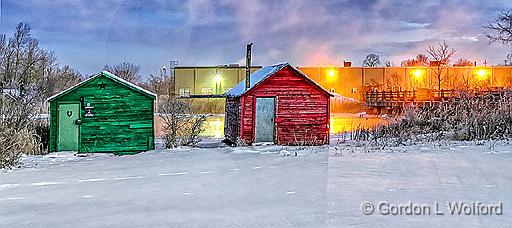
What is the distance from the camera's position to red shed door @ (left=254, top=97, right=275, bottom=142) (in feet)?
27.3

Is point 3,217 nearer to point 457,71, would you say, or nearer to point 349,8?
point 349,8

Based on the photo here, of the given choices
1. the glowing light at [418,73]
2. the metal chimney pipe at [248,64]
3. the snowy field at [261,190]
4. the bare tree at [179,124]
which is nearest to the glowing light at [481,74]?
the glowing light at [418,73]

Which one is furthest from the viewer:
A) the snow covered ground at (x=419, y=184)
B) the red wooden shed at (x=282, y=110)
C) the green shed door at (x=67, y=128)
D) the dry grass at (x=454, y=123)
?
the red wooden shed at (x=282, y=110)

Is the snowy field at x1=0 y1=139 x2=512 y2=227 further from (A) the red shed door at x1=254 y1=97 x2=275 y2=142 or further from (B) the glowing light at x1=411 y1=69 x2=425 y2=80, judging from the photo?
(B) the glowing light at x1=411 y1=69 x2=425 y2=80

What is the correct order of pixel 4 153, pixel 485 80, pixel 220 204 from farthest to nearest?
pixel 485 80, pixel 4 153, pixel 220 204

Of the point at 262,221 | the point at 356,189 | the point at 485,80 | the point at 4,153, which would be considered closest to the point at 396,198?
the point at 356,189

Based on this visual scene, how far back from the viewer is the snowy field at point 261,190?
250 cm

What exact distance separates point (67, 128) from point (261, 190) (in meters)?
5.11

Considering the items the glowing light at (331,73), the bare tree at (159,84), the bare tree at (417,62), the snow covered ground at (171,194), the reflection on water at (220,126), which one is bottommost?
the snow covered ground at (171,194)

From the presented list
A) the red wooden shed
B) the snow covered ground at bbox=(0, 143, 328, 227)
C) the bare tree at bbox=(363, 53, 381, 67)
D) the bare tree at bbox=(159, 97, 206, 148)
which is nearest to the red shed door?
the red wooden shed

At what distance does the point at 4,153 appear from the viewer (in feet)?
16.8

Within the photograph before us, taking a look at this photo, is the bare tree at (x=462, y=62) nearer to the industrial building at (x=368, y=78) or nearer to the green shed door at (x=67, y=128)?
the industrial building at (x=368, y=78)

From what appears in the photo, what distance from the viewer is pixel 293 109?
8430 mm

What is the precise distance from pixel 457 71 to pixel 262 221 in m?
19.0
